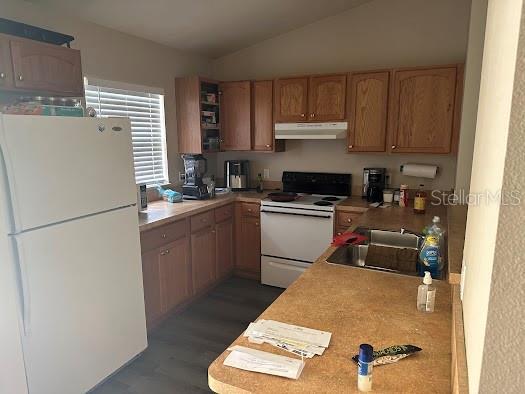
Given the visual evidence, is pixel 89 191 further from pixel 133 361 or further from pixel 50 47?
pixel 133 361

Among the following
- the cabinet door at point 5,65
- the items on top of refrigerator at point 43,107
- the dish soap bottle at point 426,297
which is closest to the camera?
the dish soap bottle at point 426,297

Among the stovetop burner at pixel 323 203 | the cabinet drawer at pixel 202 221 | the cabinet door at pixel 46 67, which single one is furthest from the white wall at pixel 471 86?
the cabinet door at pixel 46 67

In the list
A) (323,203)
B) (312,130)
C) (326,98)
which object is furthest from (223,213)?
(326,98)

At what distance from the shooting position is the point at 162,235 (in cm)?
282

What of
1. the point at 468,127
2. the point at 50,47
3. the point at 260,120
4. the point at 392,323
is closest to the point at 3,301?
the point at 50,47

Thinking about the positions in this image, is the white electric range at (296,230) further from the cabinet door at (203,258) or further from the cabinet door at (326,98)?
the cabinet door at (326,98)

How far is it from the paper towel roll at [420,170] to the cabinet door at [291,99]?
1.10 metres

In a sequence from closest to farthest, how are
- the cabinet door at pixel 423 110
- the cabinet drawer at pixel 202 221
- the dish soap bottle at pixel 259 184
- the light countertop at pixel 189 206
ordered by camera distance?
the light countertop at pixel 189 206, the cabinet door at pixel 423 110, the cabinet drawer at pixel 202 221, the dish soap bottle at pixel 259 184

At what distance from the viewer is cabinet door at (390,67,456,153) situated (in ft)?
9.98

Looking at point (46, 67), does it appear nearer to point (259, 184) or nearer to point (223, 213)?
point (223, 213)

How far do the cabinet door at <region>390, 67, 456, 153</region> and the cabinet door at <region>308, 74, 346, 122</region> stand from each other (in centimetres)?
47

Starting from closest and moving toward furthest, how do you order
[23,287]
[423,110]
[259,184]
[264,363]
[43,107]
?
[264,363] < [23,287] < [43,107] < [423,110] < [259,184]

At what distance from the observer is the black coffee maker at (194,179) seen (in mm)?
3592

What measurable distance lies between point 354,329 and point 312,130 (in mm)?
2528
